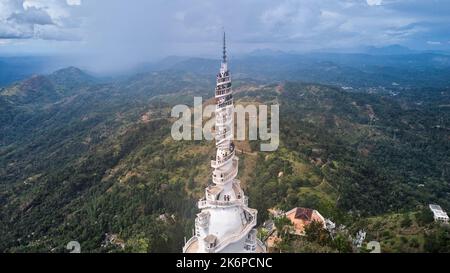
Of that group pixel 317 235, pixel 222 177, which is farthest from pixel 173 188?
pixel 222 177

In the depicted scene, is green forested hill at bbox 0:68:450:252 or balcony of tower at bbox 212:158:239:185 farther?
green forested hill at bbox 0:68:450:252

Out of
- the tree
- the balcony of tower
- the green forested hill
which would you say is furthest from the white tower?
the green forested hill

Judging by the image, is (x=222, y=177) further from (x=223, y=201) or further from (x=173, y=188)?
(x=173, y=188)

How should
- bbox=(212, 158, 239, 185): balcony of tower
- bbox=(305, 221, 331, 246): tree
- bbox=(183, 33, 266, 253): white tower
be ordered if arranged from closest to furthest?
bbox=(183, 33, 266, 253): white tower → bbox=(212, 158, 239, 185): balcony of tower → bbox=(305, 221, 331, 246): tree

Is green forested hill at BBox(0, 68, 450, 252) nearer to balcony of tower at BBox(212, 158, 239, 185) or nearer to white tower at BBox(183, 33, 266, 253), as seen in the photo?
white tower at BBox(183, 33, 266, 253)

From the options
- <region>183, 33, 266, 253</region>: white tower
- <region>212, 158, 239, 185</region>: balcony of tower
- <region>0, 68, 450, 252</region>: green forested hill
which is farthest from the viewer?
<region>0, 68, 450, 252</region>: green forested hill

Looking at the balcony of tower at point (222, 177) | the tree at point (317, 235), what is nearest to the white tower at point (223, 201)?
the balcony of tower at point (222, 177)

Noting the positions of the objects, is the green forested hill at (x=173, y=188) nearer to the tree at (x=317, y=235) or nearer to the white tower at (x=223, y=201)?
the tree at (x=317, y=235)

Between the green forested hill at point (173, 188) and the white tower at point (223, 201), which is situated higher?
the white tower at point (223, 201)
